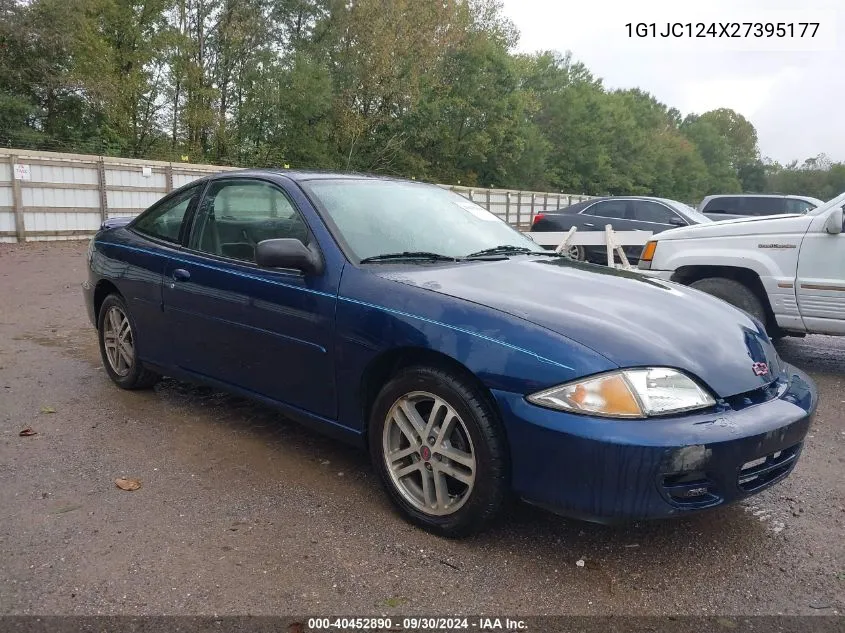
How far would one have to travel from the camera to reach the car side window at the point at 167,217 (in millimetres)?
4215

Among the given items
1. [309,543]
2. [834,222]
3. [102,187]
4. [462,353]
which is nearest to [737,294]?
[834,222]

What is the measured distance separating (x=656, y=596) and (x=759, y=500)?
112cm

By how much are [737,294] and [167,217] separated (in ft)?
15.3

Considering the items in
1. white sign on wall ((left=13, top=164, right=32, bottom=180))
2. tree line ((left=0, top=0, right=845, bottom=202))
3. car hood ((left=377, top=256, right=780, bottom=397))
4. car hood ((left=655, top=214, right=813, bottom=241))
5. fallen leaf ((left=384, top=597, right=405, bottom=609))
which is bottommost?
fallen leaf ((left=384, top=597, right=405, bottom=609))

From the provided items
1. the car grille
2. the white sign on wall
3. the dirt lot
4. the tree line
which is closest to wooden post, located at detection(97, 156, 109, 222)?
the white sign on wall

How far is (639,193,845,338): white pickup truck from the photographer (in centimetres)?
525

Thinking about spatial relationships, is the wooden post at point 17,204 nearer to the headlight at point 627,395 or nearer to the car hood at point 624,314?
the car hood at point 624,314

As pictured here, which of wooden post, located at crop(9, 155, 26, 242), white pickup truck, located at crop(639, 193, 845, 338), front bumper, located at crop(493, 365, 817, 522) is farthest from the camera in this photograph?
wooden post, located at crop(9, 155, 26, 242)

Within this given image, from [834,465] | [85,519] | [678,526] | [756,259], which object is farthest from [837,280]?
[85,519]

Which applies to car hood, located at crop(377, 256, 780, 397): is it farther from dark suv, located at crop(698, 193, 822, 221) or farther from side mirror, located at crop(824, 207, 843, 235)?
dark suv, located at crop(698, 193, 822, 221)

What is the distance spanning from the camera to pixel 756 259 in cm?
566

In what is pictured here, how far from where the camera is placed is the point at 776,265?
18.2ft

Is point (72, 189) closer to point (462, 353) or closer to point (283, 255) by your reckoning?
point (283, 255)

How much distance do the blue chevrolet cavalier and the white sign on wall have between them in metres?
12.0
